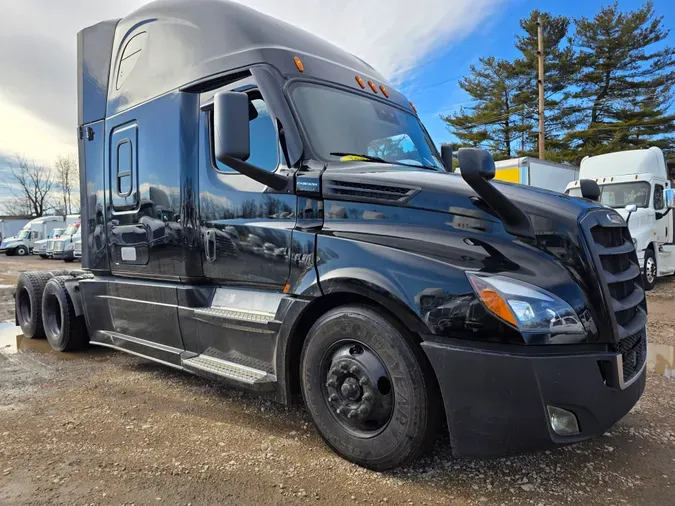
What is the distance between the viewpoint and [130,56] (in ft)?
15.2

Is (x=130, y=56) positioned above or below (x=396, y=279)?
above

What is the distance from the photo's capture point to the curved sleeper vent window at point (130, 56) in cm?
450

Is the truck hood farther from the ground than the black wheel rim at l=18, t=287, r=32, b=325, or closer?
farther from the ground

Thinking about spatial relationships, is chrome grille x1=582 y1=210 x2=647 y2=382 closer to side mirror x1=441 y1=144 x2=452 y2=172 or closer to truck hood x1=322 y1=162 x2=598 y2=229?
truck hood x1=322 y1=162 x2=598 y2=229

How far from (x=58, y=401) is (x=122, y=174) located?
2.07 m

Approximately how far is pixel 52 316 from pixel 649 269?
1141cm

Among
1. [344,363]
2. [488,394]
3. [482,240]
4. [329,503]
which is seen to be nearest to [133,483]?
[329,503]

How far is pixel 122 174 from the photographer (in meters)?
4.58

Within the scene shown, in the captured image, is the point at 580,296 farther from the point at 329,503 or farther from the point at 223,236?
the point at 223,236

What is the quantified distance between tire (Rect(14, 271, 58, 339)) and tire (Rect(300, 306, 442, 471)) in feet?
15.8

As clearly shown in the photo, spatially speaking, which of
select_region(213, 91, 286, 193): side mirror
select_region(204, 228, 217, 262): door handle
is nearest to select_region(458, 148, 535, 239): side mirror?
select_region(213, 91, 286, 193): side mirror

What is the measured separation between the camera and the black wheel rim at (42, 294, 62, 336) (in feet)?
19.1

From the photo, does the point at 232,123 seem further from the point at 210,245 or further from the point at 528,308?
the point at 528,308

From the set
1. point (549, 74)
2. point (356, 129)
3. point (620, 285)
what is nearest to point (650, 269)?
point (620, 285)
